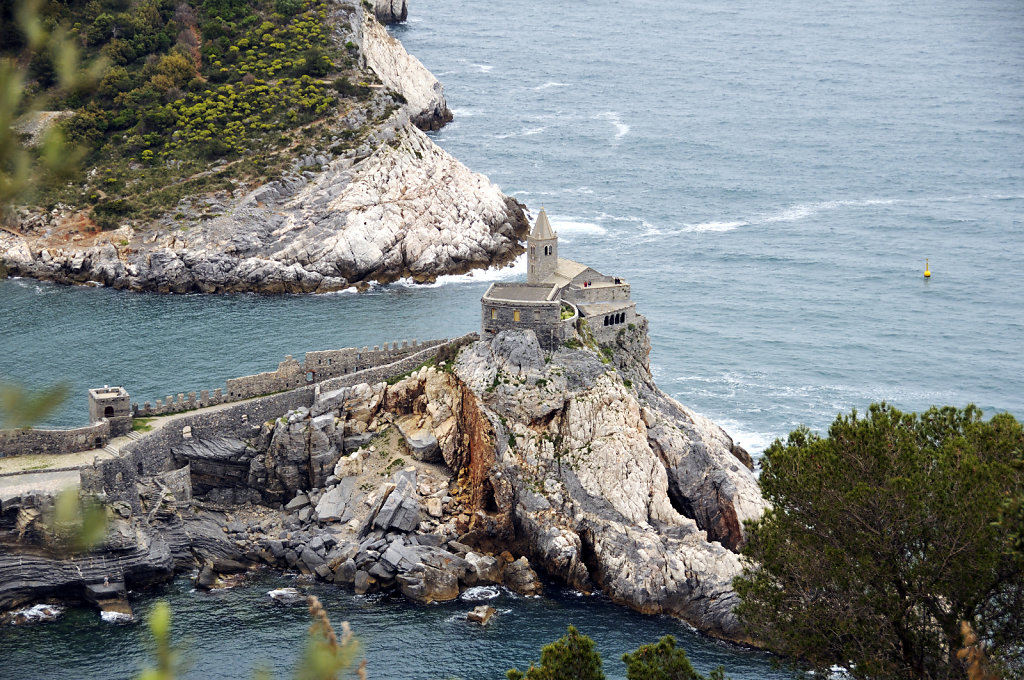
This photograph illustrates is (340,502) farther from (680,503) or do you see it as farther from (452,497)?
(680,503)

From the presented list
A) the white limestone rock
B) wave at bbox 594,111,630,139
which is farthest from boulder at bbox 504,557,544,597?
wave at bbox 594,111,630,139

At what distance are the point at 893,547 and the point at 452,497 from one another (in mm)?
42069

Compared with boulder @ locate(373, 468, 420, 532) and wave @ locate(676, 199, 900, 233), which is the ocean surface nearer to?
wave @ locate(676, 199, 900, 233)

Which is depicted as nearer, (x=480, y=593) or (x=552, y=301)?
(x=480, y=593)

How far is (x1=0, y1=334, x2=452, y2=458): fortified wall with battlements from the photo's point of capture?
249 ft

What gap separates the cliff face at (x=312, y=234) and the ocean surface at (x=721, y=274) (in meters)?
3.09

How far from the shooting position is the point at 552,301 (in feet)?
268

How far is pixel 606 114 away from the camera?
179750 mm

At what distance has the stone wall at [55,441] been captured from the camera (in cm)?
7506

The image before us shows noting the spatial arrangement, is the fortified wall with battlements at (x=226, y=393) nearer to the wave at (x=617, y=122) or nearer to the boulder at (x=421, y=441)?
the boulder at (x=421, y=441)

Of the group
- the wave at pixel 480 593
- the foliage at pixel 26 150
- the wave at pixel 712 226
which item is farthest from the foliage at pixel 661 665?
the wave at pixel 712 226

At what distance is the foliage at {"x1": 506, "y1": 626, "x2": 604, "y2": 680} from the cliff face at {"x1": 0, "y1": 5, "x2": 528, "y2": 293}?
76.1m

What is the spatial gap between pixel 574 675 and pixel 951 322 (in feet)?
268

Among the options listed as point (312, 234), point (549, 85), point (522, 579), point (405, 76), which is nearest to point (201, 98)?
point (312, 234)
